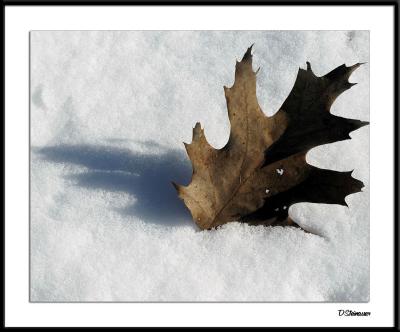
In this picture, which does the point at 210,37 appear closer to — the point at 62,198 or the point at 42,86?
the point at 42,86

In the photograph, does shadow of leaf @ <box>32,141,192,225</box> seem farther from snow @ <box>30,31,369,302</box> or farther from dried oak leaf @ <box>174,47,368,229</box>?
dried oak leaf @ <box>174,47,368,229</box>

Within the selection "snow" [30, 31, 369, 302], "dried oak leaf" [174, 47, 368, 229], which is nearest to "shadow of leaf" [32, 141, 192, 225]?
"snow" [30, 31, 369, 302]

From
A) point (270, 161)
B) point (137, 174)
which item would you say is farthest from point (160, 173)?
point (270, 161)

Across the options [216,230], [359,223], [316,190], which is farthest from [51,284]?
[359,223]

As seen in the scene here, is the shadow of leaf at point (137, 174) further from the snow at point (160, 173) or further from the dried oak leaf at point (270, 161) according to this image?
the dried oak leaf at point (270, 161)

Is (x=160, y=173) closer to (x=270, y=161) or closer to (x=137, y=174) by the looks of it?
(x=137, y=174)
